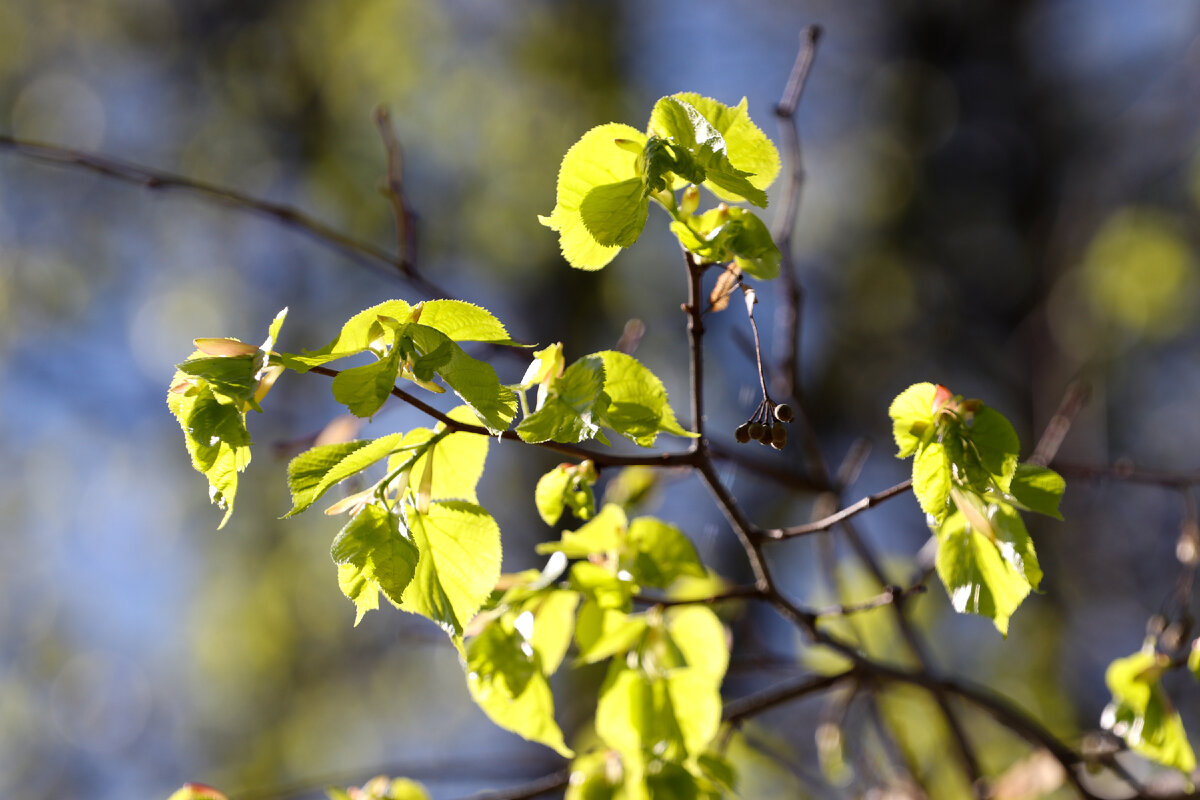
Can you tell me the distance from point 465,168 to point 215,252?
1230 millimetres

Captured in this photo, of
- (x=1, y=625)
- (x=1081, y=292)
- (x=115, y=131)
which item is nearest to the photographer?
(x=1081, y=292)

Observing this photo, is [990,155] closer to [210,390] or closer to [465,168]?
[465,168]

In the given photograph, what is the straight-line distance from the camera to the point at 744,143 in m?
0.49

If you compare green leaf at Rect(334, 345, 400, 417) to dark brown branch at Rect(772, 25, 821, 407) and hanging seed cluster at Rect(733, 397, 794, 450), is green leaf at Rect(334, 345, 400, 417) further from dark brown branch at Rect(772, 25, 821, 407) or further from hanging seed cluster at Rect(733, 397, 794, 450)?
dark brown branch at Rect(772, 25, 821, 407)

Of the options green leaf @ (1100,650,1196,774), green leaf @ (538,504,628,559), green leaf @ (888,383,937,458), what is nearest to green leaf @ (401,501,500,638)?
green leaf @ (538,504,628,559)

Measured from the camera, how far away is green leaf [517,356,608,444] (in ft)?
1.39

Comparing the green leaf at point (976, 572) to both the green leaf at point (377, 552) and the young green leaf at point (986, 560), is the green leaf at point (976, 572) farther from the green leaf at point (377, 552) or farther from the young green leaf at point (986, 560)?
the green leaf at point (377, 552)

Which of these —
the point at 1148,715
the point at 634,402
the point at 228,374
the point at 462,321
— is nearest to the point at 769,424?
the point at 634,402

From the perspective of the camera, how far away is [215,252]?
3.74 meters

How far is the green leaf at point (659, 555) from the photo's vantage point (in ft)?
2.00

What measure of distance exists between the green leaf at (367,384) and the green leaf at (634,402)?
114 millimetres

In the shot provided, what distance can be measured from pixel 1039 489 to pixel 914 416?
2.9 inches

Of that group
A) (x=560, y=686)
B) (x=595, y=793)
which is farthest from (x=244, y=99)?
(x=595, y=793)

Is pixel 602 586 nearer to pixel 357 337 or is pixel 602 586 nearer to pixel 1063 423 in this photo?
pixel 357 337
